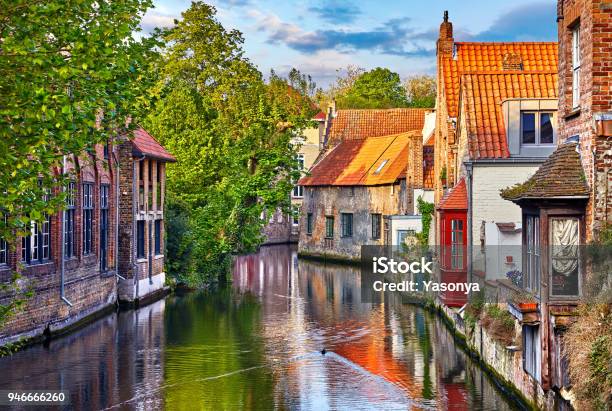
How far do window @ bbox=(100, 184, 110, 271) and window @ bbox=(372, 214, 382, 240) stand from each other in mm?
20386

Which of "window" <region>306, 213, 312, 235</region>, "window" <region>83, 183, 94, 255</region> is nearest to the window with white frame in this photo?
"window" <region>83, 183, 94, 255</region>

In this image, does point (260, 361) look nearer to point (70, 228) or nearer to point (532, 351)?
point (70, 228)

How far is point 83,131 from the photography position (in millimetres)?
13773

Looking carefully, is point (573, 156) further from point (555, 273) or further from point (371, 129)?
point (371, 129)

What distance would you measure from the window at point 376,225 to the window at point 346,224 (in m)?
2.30

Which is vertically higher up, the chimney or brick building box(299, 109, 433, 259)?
the chimney

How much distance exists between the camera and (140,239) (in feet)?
109

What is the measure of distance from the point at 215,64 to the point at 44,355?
1072 inches

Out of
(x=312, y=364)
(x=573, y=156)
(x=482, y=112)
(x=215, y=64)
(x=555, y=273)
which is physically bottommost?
(x=312, y=364)

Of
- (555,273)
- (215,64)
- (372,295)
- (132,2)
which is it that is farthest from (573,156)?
(215,64)

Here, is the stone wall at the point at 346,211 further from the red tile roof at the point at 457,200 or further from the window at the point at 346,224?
the red tile roof at the point at 457,200

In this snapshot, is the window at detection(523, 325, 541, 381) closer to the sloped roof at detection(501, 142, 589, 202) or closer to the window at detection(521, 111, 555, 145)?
the sloped roof at detection(501, 142, 589, 202)

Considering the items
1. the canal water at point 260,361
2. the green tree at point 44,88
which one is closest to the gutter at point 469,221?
the canal water at point 260,361

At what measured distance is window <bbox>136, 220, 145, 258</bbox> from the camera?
1302 inches
